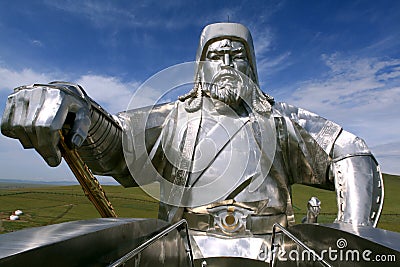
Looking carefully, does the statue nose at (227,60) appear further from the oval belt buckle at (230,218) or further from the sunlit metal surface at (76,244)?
the sunlit metal surface at (76,244)

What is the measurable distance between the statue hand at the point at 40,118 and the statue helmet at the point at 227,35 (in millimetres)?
1492

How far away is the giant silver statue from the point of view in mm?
2385

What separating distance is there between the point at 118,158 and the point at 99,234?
1647 millimetres

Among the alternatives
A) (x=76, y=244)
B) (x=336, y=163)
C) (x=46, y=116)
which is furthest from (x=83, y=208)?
(x=76, y=244)

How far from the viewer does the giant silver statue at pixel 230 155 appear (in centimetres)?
238

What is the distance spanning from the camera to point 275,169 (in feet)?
8.62

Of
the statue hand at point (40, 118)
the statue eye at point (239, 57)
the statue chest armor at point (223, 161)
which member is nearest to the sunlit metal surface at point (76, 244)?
the statue hand at point (40, 118)

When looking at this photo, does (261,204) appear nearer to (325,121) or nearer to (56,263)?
(325,121)

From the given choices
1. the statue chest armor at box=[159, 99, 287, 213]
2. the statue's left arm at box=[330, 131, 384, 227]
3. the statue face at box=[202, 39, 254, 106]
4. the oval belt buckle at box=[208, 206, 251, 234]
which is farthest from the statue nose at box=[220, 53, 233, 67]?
the oval belt buckle at box=[208, 206, 251, 234]

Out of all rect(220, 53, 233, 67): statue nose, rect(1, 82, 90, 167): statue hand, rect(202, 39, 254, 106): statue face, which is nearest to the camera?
rect(1, 82, 90, 167): statue hand

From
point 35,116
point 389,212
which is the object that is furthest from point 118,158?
point 389,212

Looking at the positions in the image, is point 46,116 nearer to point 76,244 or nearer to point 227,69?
point 76,244

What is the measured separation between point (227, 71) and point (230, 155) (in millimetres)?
664

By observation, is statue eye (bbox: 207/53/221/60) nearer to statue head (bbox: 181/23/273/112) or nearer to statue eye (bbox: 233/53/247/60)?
statue head (bbox: 181/23/273/112)
